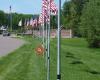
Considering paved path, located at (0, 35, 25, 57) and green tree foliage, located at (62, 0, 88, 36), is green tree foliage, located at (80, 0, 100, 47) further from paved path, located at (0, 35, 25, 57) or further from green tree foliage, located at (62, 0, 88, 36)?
green tree foliage, located at (62, 0, 88, 36)

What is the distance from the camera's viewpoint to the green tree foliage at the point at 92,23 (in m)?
50.5

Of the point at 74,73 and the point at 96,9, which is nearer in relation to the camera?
the point at 74,73

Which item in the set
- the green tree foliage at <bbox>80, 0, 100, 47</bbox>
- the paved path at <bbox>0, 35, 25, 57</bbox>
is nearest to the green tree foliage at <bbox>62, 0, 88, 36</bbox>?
the paved path at <bbox>0, 35, 25, 57</bbox>

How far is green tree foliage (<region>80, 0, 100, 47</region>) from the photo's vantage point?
5047cm

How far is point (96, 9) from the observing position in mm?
51406

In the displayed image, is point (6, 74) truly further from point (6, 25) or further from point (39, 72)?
point (6, 25)

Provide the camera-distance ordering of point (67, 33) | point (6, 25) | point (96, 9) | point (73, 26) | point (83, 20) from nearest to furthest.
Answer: point (96, 9) < point (83, 20) < point (73, 26) < point (67, 33) < point (6, 25)

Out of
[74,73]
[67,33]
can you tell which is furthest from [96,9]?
[67,33]

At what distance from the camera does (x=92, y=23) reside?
5203 centimetres

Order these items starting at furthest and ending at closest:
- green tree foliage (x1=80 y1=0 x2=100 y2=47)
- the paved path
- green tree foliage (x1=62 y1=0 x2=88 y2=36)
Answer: green tree foliage (x1=62 y1=0 x2=88 y2=36) → green tree foliage (x1=80 y1=0 x2=100 y2=47) → the paved path

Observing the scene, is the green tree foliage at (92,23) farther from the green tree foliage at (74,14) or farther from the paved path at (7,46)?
the green tree foliage at (74,14)

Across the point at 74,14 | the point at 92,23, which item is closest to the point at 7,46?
the point at 92,23

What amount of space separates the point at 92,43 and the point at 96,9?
4.46 metres

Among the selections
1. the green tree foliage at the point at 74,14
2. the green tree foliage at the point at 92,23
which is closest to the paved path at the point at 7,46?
the green tree foliage at the point at 92,23
